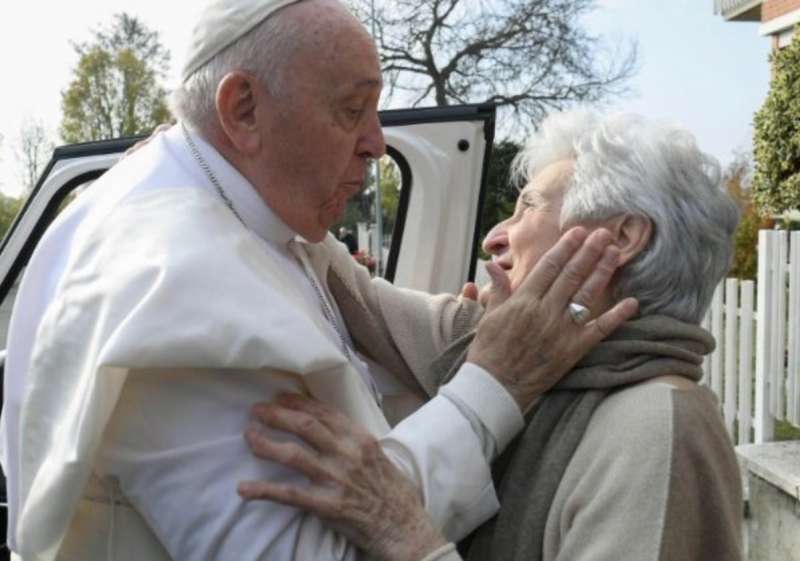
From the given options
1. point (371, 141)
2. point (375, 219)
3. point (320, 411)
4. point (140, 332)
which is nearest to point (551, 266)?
point (371, 141)

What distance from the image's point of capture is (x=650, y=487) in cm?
148

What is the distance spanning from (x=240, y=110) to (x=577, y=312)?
0.70 metres

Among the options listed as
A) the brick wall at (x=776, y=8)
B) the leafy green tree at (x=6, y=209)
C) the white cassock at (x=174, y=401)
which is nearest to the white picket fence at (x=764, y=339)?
the white cassock at (x=174, y=401)

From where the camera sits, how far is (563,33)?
18.7 m

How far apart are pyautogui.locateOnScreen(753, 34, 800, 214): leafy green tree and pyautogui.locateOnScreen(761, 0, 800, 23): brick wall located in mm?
8982

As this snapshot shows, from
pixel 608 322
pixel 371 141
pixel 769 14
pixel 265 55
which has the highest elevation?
pixel 769 14

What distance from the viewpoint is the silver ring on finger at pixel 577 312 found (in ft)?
5.42

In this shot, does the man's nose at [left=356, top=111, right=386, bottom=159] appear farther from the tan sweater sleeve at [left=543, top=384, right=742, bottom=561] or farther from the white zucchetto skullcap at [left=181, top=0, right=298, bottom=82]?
the tan sweater sleeve at [left=543, top=384, right=742, bottom=561]

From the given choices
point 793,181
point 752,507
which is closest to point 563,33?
point 793,181

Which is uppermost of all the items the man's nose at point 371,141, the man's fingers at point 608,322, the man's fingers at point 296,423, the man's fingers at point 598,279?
the man's nose at point 371,141

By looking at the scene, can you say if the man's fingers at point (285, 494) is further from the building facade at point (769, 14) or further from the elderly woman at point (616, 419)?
the building facade at point (769, 14)

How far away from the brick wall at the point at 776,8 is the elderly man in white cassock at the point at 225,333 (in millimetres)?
18590

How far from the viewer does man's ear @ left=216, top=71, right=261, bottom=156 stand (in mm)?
1504

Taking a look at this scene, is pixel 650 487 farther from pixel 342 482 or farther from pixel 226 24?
pixel 226 24
